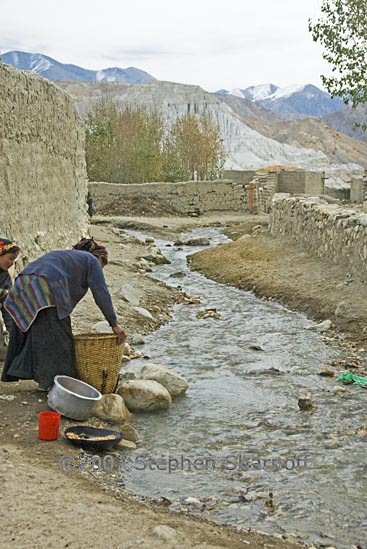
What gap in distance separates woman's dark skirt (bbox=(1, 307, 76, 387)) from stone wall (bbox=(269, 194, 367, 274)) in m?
5.66

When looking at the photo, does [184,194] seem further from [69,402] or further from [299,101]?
[299,101]

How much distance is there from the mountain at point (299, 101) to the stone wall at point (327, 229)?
133013 millimetres

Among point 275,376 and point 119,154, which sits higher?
point 119,154

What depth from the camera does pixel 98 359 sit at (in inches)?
236

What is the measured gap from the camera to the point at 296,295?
11148 mm

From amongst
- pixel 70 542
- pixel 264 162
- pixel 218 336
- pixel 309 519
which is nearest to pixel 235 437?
pixel 309 519

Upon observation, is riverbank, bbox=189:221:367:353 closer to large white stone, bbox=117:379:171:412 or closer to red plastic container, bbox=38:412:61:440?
large white stone, bbox=117:379:171:412

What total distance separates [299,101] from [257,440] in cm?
15329

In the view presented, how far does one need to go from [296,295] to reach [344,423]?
513cm

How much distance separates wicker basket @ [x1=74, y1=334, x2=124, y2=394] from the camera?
595cm

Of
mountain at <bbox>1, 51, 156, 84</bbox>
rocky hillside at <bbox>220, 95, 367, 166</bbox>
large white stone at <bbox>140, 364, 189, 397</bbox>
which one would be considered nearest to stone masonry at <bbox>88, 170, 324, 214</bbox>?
large white stone at <bbox>140, 364, 189, 397</bbox>

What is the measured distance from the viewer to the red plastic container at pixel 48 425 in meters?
5.18

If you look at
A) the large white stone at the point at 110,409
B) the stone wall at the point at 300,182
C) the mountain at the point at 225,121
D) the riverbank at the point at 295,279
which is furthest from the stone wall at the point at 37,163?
the mountain at the point at 225,121

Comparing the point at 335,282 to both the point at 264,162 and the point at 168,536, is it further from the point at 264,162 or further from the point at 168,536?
the point at 264,162
